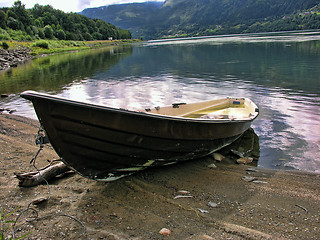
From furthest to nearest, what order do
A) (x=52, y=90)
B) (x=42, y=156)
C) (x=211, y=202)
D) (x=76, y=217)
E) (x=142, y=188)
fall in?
(x=52, y=90), (x=42, y=156), (x=142, y=188), (x=211, y=202), (x=76, y=217)

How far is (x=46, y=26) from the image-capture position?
99.6 meters

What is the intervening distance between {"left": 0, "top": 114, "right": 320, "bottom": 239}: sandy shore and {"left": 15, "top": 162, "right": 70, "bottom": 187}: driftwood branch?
0.13m

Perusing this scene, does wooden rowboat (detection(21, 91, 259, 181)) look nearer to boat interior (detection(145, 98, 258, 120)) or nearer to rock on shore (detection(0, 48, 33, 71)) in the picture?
boat interior (detection(145, 98, 258, 120))

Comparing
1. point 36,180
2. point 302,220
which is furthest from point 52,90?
point 302,220

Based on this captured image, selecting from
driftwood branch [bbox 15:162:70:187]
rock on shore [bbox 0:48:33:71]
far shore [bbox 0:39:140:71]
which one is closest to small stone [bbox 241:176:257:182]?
driftwood branch [bbox 15:162:70:187]

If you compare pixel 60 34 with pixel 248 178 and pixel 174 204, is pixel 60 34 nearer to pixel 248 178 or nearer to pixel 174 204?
pixel 248 178

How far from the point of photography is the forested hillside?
3225 inches

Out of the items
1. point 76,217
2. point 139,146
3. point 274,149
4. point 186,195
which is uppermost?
point 139,146

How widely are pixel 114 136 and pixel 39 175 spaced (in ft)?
5.58

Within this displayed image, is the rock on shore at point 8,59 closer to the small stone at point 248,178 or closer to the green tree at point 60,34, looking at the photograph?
the small stone at point 248,178

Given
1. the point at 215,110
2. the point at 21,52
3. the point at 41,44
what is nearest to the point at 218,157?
the point at 215,110

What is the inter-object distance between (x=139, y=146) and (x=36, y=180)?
2102 mm

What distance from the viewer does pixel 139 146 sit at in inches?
206

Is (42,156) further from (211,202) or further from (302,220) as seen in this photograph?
(302,220)
